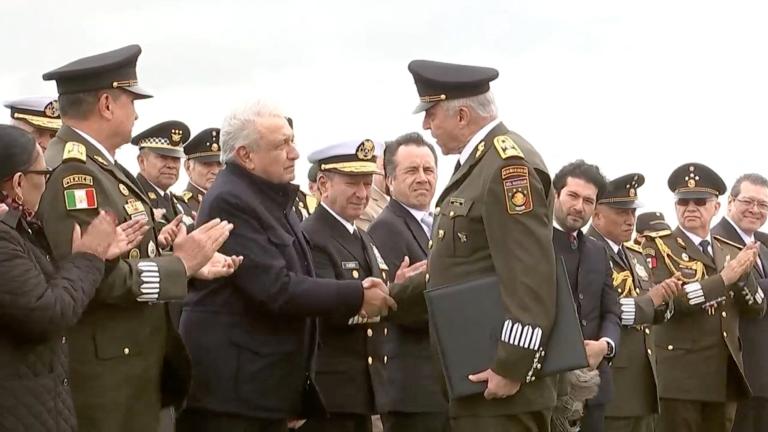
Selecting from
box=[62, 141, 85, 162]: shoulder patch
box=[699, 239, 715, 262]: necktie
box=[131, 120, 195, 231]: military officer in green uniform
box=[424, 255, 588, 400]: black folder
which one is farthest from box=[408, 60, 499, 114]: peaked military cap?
box=[699, 239, 715, 262]: necktie

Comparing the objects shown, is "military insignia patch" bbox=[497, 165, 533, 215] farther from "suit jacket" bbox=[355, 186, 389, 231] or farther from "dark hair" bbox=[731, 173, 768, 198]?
"dark hair" bbox=[731, 173, 768, 198]

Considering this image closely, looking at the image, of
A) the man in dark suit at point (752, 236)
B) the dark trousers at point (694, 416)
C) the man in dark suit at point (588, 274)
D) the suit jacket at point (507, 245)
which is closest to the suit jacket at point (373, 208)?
the man in dark suit at point (588, 274)

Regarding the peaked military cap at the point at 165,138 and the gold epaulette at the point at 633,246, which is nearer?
the gold epaulette at the point at 633,246

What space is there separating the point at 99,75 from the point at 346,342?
1816 mm

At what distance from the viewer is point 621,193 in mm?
7879

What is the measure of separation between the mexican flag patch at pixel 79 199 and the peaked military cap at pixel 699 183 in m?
5.44

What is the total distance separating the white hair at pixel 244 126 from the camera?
5.21 m

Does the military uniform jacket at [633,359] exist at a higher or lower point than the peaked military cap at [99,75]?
lower

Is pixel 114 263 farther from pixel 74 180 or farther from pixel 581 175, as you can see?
pixel 581 175

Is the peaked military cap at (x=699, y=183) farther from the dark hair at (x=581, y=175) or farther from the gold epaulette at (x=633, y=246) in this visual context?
the dark hair at (x=581, y=175)

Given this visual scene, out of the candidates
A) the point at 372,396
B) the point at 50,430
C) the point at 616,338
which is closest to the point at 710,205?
the point at 616,338

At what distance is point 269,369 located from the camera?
5.03 meters

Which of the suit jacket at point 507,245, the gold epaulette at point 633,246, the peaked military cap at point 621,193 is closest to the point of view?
the suit jacket at point 507,245

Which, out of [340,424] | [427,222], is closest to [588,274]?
[427,222]
